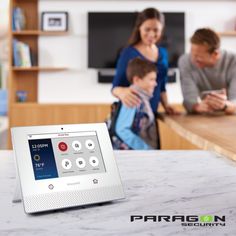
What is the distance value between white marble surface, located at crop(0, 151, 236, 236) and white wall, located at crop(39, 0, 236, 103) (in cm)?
359

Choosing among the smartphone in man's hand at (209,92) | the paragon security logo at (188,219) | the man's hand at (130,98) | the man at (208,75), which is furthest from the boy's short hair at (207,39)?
the paragon security logo at (188,219)

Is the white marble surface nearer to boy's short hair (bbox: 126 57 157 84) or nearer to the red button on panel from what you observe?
the red button on panel

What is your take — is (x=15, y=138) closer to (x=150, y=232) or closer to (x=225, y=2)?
(x=150, y=232)

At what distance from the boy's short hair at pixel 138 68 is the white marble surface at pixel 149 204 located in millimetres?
1459

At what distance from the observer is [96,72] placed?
489cm

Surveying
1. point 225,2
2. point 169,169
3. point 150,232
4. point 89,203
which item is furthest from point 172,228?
point 225,2

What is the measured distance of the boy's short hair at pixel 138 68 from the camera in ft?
9.05

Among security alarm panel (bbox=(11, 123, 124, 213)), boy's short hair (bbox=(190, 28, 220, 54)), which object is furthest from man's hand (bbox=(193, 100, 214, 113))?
security alarm panel (bbox=(11, 123, 124, 213))

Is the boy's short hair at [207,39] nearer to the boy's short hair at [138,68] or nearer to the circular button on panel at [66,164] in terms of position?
the boy's short hair at [138,68]

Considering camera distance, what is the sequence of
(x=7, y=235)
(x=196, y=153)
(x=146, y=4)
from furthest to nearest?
(x=146, y=4) → (x=196, y=153) → (x=7, y=235)

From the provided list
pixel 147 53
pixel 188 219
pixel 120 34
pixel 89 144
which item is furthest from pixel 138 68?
pixel 120 34

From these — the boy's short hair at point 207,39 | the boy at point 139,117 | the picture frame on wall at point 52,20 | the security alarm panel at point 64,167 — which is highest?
the picture frame on wall at point 52,20

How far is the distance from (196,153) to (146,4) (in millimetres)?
3644

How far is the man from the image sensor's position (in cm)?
256
